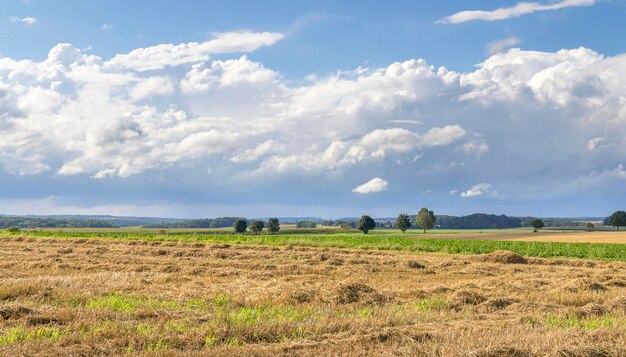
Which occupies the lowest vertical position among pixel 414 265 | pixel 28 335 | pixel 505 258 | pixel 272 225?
pixel 414 265

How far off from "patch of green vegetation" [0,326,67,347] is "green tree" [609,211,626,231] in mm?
138354

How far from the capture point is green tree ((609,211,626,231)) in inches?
5034

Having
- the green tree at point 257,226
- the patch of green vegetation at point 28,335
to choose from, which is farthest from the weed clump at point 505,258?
the green tree at point 257,226

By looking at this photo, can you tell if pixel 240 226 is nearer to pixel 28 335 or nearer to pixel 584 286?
pixel 584 286

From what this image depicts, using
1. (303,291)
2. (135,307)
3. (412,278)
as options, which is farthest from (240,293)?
(412,278)

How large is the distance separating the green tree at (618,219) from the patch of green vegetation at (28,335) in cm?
13835

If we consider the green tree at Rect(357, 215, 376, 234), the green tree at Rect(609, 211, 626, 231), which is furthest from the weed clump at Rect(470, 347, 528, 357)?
the green tree at Rect(609, 211, 626, 231)

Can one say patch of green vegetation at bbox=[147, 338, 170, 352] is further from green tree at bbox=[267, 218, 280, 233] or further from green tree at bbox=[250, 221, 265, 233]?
green tree at bbox=[250, 221, 265, 233]

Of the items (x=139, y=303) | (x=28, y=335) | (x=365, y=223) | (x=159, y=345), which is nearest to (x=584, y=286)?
(x=139, y=303)

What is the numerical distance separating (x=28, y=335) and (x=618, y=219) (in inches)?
5480

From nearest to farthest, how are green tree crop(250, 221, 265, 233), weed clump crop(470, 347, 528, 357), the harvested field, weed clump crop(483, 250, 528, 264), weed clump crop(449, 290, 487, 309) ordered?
weed clump crop(470, 347, 528, 357) < the harvested field < weed clump crop(449, 290, 487, 309) < weed clump crop(483, 250, 528, 264) < green tree crop(250, 221, 265, 233)

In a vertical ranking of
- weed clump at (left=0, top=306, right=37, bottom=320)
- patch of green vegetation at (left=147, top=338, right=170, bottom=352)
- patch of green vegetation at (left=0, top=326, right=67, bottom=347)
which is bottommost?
patch of green vegetation at (left=147, top=338, right=170, bottom=352)

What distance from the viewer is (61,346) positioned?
28.7 ft

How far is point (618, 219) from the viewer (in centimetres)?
12850
